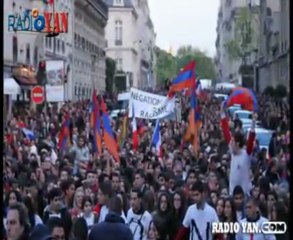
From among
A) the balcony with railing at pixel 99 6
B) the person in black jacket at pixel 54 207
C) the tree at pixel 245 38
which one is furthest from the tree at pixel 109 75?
the person in black jacket at pixel 54 207

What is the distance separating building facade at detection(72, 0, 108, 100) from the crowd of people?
1341 inches

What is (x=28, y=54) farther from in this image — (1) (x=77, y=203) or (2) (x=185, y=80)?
(1) (x=77, y=203)

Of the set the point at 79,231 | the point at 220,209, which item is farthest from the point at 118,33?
the point at 79,231

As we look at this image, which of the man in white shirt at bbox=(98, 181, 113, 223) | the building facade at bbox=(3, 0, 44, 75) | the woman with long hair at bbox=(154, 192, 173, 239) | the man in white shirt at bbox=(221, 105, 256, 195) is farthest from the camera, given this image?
the building facade at bbox=(3, 0, 44, 75)

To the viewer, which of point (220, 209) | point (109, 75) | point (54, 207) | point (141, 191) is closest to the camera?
point (220, 209)

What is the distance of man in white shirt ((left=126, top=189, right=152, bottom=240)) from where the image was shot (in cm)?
1020

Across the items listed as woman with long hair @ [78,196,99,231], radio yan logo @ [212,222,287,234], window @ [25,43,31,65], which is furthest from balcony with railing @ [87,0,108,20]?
radio yan logo @ [212,222,287,234]

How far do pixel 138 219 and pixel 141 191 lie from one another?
118 cm

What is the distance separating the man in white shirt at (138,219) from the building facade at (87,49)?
133ft

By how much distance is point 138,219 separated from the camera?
1043 centimetres

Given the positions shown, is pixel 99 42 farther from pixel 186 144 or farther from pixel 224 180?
pixel 224 180

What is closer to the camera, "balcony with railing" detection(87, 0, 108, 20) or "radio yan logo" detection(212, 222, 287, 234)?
"radio yan logo" detection(212, 222, 287, 234)

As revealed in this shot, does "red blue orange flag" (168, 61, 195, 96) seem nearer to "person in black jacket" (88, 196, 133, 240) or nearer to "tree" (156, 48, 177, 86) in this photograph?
"person in black jacket" (88, 196, 133, 240)

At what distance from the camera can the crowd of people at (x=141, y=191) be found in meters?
8.92
